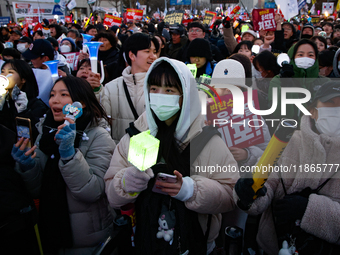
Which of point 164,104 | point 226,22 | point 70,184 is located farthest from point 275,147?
point 226,22

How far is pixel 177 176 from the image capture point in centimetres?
153

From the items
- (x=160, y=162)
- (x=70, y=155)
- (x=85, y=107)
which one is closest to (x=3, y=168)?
(x=70, y=155)

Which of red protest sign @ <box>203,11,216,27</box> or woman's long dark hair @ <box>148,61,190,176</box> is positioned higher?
red protest sign @ <box>203,11,216,27</box>

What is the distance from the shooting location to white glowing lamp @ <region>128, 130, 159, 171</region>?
122 cm

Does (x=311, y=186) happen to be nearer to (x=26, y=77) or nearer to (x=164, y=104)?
(x=164, y=104)

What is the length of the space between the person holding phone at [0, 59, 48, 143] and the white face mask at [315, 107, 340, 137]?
8.05 feet

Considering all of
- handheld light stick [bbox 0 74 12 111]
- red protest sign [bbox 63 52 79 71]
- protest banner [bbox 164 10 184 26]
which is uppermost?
protest banner [bbox 164 10 184 26]

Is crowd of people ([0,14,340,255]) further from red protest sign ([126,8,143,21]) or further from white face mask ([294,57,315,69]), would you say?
red protest sign ([126,8,143,21])

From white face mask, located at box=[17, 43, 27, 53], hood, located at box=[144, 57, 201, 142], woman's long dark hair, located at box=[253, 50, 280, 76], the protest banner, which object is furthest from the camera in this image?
the protest banner

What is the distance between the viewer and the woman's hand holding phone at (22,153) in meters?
1.88

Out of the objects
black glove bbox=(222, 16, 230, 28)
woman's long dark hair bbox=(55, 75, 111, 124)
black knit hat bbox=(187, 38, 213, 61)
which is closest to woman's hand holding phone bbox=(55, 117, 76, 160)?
woman's long dark hair bbox=(55, 75, 111, 124)

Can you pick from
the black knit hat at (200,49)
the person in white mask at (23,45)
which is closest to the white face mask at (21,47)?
the person in white mask at (23,45)

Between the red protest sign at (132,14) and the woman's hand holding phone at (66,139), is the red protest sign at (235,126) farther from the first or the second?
the red protest sign at (132,14)

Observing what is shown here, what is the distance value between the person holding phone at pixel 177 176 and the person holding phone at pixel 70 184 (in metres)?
0.23
